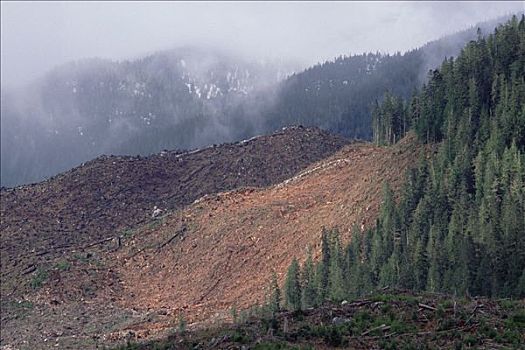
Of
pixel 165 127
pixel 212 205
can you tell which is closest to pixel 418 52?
pixel 165 127

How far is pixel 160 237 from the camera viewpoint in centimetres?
5922

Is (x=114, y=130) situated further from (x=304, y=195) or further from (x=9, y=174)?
(x=304, y=195)

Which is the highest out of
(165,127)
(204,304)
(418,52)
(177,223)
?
(418,52)

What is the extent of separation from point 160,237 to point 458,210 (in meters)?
27.3

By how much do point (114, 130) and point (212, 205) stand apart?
136 m

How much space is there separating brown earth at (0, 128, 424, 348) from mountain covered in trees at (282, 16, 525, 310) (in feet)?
11.6

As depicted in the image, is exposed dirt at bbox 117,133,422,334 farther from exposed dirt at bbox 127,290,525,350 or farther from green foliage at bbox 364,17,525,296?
exposed dirt at bbox 127,290,525,350

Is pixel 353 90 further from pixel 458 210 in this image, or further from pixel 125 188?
pixel 458 210

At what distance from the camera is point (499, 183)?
132ft

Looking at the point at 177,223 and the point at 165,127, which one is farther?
the point at 165,127

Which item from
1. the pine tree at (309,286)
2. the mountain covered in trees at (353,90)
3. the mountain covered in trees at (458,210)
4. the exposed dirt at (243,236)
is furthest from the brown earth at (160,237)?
the mountain covered in trees at (353,90)

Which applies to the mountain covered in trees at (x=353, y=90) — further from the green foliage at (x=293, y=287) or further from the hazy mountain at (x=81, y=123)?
the green foliage at (x=293, y=287)

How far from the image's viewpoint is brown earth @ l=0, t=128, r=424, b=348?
152 feet

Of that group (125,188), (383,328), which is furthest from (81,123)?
(383,328)
